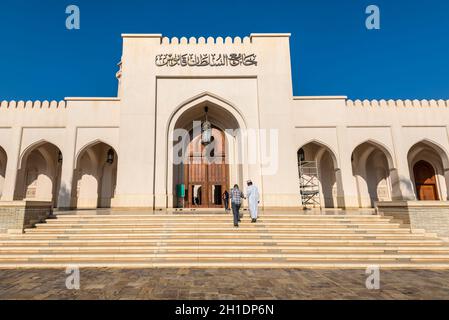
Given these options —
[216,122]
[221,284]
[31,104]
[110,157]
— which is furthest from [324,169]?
[31,104]

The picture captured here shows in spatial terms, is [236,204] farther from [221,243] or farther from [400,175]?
[400,175]

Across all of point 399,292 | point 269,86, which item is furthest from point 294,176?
point 399,292

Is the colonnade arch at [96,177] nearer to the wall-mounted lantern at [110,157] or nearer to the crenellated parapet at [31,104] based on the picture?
the wall-mounted lantern at [110,157]

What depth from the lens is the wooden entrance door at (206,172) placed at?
1357cm

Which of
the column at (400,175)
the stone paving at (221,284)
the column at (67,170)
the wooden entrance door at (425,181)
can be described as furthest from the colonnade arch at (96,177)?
the wooden entrance door at (425,181)

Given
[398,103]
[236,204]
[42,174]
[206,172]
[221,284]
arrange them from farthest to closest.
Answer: [42,174] → [398,103] → [206,172] → [236,204] → [221,284]

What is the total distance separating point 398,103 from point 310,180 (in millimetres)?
6397

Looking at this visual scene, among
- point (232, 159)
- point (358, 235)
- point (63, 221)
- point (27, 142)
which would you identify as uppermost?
point (27, 142)

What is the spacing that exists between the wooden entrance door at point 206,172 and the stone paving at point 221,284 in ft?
29.1

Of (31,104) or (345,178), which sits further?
(31,104)

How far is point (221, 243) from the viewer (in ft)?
20.3
